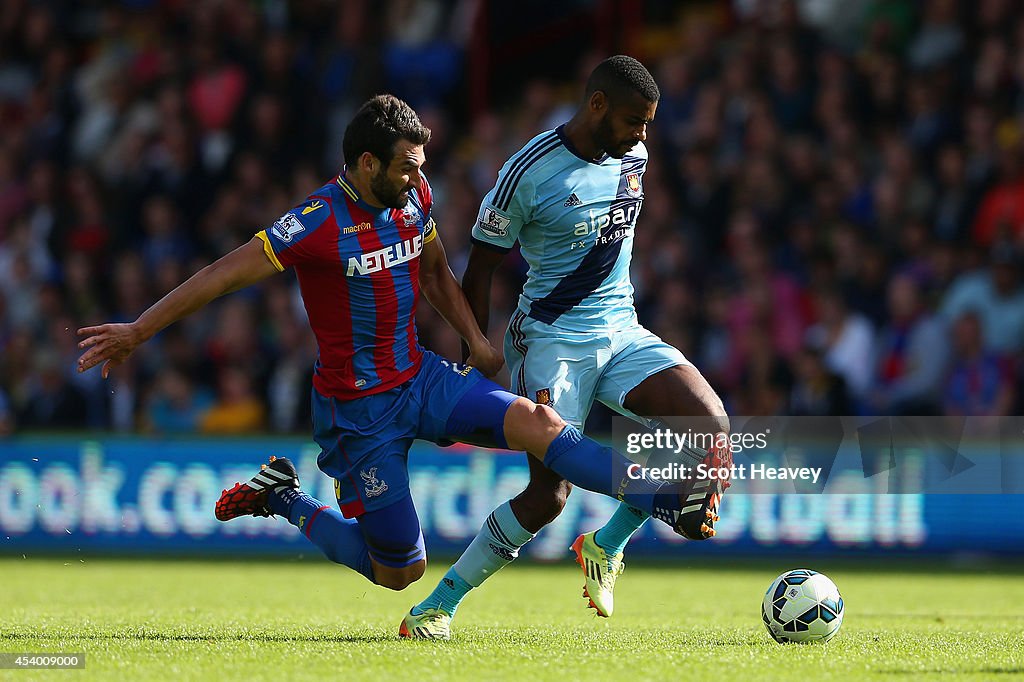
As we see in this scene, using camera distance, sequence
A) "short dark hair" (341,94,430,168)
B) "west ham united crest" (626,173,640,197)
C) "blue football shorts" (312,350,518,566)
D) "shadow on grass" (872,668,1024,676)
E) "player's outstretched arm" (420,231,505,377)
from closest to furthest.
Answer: "shadow on grass" (872,668,1024,676) < "short dark hair" (341,94,430,168) < "blue football shorts" (312,350,518,566) < "player's outstretched arm" (420,231,505,377) < "west ham united crest" (626,173,640,197)

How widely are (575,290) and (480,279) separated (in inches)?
19.0

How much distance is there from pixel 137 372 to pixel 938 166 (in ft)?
27.1

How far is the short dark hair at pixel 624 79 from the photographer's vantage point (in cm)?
687

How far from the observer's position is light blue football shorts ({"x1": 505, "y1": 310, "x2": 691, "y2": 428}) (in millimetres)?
7082

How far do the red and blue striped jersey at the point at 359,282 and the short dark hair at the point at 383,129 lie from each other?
9.0 inches

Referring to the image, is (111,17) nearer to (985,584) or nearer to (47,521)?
(47,521)

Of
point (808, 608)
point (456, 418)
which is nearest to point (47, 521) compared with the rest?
point (456, 418)

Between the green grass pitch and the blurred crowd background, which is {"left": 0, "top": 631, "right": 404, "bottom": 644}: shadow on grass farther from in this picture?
the blurred crowd background

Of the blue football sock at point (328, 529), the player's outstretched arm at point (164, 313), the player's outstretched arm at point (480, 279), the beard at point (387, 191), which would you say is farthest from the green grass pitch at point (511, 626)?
the beard at point (387, 191)

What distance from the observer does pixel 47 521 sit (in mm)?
13000

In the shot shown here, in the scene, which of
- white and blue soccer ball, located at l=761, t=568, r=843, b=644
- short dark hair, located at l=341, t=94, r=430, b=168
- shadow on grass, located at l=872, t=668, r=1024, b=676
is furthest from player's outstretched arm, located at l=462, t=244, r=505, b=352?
A: shadow on grass, located at l=872, t=668, r=1024, b=676

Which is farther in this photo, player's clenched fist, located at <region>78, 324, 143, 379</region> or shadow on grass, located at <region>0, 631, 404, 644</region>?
shadow on grass, located at <region>0, 631, 404, 644</region>

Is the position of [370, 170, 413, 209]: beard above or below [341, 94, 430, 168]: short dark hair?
below

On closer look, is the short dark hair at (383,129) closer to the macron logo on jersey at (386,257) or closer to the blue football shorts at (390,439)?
the macron logo on jersey at (386,257)
